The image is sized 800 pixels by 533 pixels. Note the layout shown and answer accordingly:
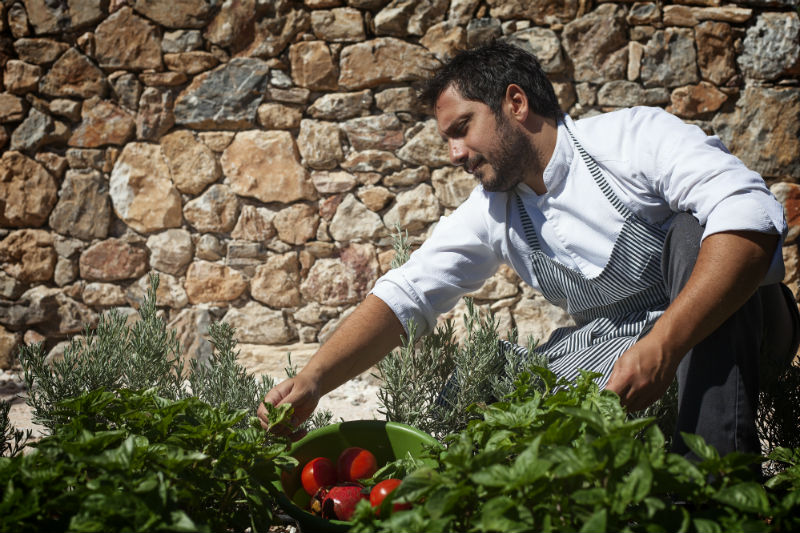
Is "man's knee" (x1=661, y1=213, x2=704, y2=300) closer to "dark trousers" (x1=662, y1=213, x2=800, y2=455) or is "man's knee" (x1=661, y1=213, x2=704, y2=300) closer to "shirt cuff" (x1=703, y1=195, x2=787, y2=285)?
"dark trousers" (x1=662, y1=213, x2=800, y2=455)

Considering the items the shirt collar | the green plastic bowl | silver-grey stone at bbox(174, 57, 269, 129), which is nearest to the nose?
the shirt collar

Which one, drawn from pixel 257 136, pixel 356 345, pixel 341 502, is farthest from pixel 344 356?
pixel 257 136

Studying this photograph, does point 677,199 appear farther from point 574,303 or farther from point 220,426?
point 220,426

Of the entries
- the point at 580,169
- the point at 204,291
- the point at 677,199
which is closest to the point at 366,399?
the point at 204,291

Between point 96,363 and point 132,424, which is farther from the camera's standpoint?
point 96,363

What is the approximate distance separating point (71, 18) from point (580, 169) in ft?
11.9

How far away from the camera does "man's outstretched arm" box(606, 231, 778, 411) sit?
1.28 metres

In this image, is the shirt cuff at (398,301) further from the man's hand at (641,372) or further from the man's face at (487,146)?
the man's hand at (641,372)

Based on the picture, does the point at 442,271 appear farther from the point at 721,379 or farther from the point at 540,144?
the point at 721,379

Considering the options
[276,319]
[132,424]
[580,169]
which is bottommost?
[276,319]

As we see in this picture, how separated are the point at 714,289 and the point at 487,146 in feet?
2.97

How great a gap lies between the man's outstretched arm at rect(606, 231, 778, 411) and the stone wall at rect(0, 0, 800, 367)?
2376mm

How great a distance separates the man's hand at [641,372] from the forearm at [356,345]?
0.82 meters

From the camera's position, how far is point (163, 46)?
3.79 metres
